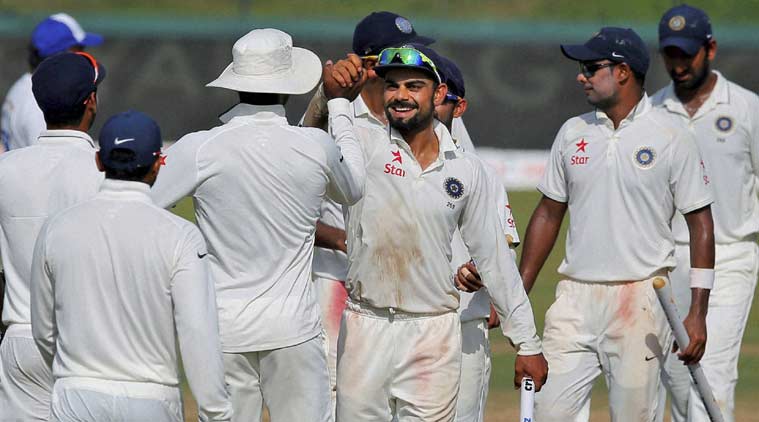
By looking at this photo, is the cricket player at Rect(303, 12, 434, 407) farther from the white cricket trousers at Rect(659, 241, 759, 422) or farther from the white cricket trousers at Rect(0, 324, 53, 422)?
the white cricket trousers at Rect(659, 241, 759, 422)

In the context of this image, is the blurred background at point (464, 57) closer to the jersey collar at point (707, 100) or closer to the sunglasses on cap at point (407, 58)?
the jersey collar at point (707, 100)

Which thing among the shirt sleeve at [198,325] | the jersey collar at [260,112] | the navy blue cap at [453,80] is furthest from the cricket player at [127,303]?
the navy blue cap at [453,80]

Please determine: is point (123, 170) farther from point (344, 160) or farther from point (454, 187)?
point (454, 187)

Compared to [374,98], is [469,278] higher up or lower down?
lower down

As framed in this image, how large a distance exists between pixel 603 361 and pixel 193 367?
9.40 feet

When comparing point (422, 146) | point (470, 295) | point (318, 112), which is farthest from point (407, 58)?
point (470, 295)

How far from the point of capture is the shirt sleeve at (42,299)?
4.54 m

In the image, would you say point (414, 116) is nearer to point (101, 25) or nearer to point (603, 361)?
point (603, 361)

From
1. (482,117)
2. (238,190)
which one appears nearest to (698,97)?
(238,190)

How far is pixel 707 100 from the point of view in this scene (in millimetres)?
8000

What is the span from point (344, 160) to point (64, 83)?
3.55 ft

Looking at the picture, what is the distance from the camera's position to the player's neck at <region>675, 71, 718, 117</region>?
8.02 metres

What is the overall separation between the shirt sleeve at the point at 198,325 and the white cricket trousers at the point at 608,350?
2664 mm

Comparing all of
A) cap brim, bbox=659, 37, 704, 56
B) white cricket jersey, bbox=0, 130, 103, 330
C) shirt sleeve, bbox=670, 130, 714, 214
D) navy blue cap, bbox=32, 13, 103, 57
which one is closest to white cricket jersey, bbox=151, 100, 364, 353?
white cricket jersey, bbox=0, 130, 103, 330
